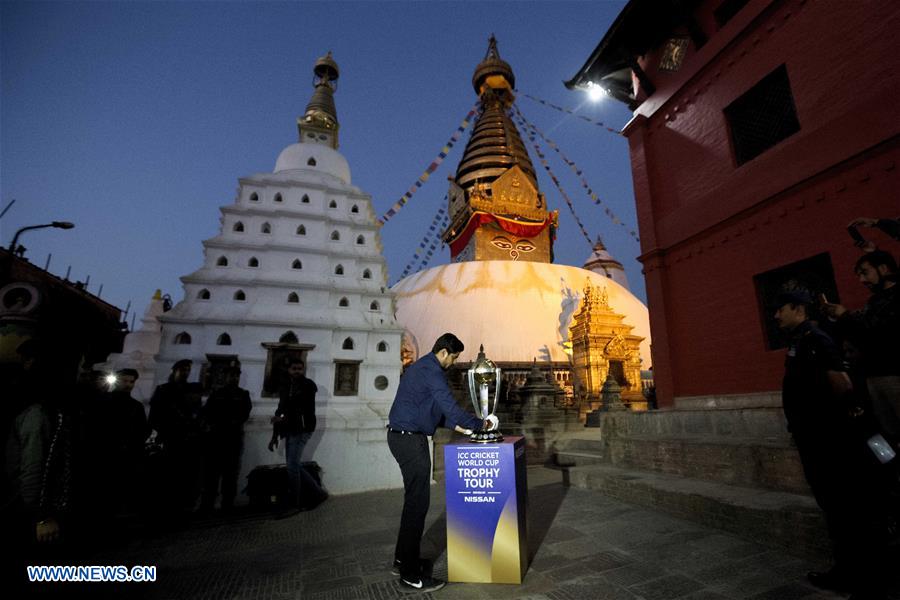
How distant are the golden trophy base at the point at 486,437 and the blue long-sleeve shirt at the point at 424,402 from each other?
0.53 ft

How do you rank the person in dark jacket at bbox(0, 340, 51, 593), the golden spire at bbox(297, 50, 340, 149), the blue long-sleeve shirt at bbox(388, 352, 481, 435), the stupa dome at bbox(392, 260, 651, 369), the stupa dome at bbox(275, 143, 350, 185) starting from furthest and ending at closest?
the stupa dome at bbox(392, 260, 651, 369)
the golden spire at bbox(297, 50, 340, 149)
the stupa dome at bbox(275, 143, 350, 185)
the blue long-sleeve shirt at bbox(388, 352, 481, 435)
the person in dark jacket at bbox(0, 340, 51, 593)

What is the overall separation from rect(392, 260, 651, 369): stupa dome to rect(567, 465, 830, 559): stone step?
14755 mm

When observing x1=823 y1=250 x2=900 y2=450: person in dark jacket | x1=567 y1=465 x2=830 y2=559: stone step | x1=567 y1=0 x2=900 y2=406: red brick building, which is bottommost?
x1=567 y1=465 x2=830 y2=559: stone step

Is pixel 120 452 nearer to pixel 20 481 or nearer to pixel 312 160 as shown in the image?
pixel 20 481

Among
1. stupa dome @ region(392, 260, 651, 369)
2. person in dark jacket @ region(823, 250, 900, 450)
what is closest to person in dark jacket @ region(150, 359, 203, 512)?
person in dark jacket @ region(823, 250, 900, 450)

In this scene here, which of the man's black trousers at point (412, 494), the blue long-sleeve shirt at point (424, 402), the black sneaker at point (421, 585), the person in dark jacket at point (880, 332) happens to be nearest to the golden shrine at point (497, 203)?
the person in dark jacket at point (880, 332)

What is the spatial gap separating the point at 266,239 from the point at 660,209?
900 centimetres

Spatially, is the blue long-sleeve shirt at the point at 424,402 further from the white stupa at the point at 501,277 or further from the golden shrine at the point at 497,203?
the golden shrine at the point at 497,203

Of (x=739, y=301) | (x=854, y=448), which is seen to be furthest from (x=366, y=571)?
(x=739, y=301)

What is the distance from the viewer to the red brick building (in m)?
4.93

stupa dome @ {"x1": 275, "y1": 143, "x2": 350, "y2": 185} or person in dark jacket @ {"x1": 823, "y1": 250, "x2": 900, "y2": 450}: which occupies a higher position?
stupa dome @ {"x1": 275, "y1": 143, "x2": 350, "y2": 185}

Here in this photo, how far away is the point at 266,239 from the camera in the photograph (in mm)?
9672

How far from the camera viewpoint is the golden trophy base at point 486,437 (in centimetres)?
289

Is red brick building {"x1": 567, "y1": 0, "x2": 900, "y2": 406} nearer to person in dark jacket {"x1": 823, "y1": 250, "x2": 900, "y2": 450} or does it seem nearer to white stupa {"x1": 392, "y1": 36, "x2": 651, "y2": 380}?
person in dark jacket {"x1": 823, "y1": 250, "x2": 900, "y2": 450}
